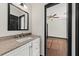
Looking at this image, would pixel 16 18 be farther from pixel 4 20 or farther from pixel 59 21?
pixel 59 21

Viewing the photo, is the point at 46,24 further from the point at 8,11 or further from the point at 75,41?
the point at 8,11

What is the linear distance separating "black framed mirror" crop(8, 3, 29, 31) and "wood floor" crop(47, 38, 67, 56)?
596 mm

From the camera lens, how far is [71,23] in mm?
1658

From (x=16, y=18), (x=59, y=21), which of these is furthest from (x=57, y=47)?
(x=16, y=18)

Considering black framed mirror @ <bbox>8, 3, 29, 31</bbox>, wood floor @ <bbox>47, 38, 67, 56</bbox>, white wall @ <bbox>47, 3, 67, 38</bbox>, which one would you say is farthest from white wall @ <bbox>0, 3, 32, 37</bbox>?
wood floor @ <bbox>47, 38, 67, 56</bbox>

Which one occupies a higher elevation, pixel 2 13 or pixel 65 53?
pixel 2 13

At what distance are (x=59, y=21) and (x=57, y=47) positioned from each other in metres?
0.43

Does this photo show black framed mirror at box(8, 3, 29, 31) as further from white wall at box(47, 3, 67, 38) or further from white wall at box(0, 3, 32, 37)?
white wall at box(47, 3, 67, 38)

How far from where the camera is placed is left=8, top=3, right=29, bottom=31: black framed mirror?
1821 mm

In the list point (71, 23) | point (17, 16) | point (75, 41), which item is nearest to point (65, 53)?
point (75, 41)

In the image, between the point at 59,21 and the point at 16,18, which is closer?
the point at 59,21

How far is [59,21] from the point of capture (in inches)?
63.3

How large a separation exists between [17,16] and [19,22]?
12 cm

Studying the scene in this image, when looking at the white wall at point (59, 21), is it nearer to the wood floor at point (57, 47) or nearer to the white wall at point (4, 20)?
the wood floor at point (57, 47)
